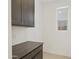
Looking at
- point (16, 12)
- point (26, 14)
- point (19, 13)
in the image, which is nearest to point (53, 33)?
point (26, 14)

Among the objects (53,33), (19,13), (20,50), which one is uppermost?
(19,13)

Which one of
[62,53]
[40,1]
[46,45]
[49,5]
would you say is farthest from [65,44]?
[40,1]

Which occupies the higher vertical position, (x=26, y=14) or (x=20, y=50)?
(x=26, y=14)

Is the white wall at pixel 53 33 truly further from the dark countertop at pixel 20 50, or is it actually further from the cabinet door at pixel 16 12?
the cabinet door at pixel 16 12

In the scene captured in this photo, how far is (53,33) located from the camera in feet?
15.2

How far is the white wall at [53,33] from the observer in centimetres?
428

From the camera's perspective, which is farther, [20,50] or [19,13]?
[19,13]

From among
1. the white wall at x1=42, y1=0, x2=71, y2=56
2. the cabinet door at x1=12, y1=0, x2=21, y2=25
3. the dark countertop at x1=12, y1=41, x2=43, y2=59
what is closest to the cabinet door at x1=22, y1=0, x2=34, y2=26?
the cabinet door at x1=12, y1=0, x2=21, y2=25

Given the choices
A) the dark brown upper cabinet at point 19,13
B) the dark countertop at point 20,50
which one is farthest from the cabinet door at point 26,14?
the dark countertop at point 20,50

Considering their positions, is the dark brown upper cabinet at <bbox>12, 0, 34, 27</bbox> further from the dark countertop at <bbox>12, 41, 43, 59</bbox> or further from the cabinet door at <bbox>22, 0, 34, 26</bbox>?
the dark countertop at <bbox>12, 41, 43, 59</bbox>

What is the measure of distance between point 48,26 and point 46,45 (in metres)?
1.01

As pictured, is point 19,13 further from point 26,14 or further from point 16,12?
point 26,14

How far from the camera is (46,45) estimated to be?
4.86 meters

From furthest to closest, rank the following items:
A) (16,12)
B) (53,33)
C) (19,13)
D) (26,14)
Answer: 1. (53,33)
2. (26,14)
3. (19,13)
4. (16,12)
